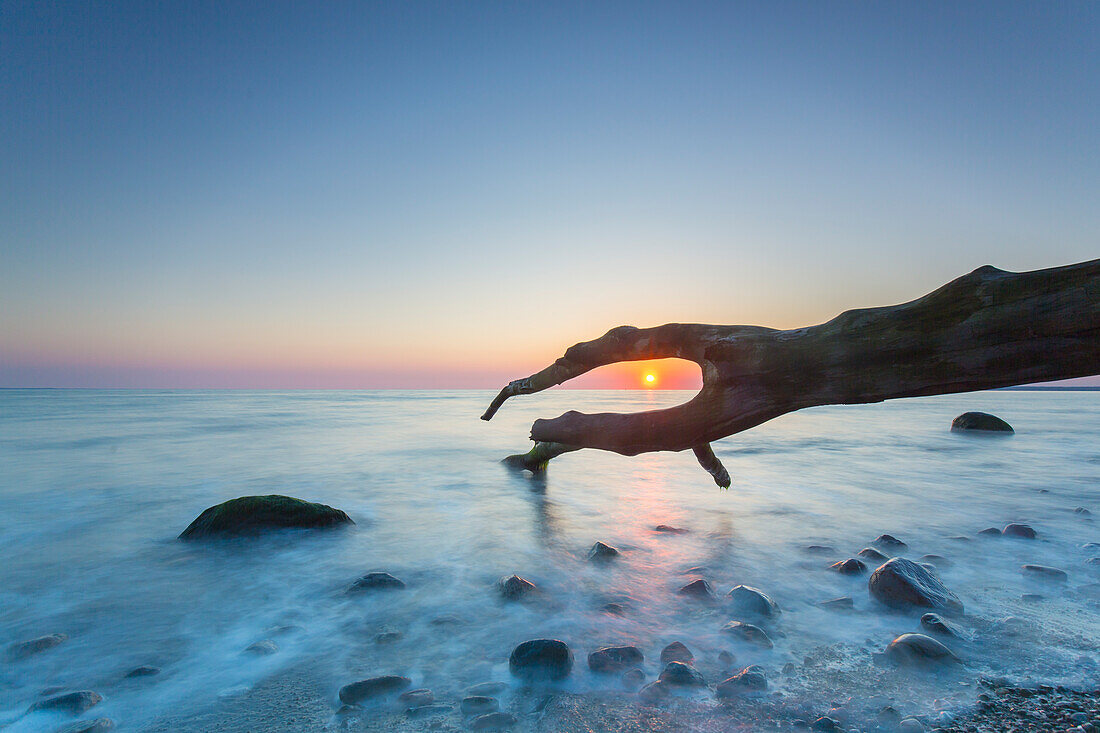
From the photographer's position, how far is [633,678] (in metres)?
2.68

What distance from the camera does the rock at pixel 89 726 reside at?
236 cm

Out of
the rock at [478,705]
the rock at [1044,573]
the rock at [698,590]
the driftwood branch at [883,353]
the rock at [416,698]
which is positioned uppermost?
the driftwood branch at [883,353]

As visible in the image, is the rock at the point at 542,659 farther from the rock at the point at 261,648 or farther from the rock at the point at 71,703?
the rock at the point at 71,703

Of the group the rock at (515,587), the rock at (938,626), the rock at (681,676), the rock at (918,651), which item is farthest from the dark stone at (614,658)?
the rock at (938,626)

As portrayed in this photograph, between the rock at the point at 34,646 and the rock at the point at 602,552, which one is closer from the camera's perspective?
the rock at the point at 34,646

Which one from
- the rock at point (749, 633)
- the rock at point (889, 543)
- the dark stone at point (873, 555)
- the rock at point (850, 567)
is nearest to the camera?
the rock at point (749, 633)

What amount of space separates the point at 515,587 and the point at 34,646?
10.2ft

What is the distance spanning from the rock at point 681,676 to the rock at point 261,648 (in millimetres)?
2367

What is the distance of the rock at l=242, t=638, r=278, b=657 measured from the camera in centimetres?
312

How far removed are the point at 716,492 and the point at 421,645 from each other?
19.6 ft

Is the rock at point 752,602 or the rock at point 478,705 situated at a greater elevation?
the rock at point 478,705

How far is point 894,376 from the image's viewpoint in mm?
2842

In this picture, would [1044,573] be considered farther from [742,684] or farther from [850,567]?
[742,684]

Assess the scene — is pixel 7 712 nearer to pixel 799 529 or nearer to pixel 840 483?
pixel 799 529
